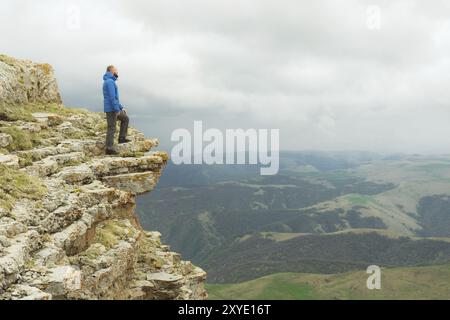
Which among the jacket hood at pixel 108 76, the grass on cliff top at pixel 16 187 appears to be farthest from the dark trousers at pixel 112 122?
the grass on cliff top at pixel 16 187

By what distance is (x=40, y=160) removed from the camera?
87.1ft

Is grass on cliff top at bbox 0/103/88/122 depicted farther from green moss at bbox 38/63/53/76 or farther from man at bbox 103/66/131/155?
man at bbox 103/66/131/155

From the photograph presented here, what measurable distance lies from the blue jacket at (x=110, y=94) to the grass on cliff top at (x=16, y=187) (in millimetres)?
9906

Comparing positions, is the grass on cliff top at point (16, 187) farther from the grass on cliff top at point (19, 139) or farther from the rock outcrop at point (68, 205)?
the grass on cliff top at point (19, 139)

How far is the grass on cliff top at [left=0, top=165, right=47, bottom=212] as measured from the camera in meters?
19.8

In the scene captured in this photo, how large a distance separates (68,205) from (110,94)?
37.8 ft

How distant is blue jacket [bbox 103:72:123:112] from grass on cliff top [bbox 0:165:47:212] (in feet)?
32.5

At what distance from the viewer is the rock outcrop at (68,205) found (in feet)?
56.4

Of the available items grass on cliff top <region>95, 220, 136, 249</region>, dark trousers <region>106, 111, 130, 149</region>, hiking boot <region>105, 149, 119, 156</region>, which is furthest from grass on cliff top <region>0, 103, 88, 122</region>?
grass on cliff top <region>95, 220, 136, 249</region>

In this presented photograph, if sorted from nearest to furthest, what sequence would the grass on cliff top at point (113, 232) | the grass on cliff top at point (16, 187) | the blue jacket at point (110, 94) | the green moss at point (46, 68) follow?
the grass on cliff top at point (16, 187)
the grass on cliff top at point (113, 232)
the blue jacket at point (110, 94)
the green moss at point (46, 68)

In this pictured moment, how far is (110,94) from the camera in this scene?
31.1 m

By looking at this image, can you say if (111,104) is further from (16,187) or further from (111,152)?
(16,187)
